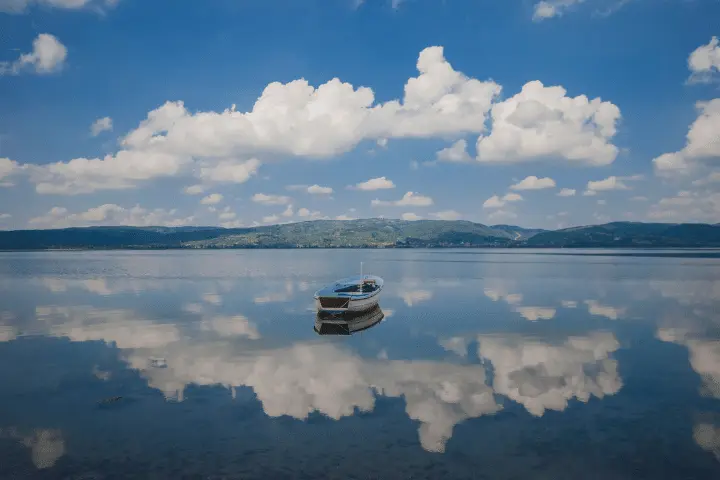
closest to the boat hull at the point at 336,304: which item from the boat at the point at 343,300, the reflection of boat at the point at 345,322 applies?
the boat at the point at 343,300

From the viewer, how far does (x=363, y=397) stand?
2419 cm

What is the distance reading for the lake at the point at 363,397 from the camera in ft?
55.6

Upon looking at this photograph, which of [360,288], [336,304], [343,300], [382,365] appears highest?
[360,288]

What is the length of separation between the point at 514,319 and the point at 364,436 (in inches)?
1315

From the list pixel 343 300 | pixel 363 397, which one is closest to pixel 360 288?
pixel 343 300

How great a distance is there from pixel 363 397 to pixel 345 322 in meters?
23.9

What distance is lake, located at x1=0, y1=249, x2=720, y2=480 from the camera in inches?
667

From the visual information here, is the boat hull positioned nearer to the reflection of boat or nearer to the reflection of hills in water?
the reflection of boat

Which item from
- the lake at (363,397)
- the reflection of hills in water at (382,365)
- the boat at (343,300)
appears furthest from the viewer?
the boat at (343,300)

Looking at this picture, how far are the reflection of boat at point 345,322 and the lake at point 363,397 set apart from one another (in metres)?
1.72

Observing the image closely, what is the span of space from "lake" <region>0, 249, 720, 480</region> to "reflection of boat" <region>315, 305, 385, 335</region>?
5.65ft

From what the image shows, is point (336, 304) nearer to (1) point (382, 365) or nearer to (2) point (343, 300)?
(2) point (343, 300)

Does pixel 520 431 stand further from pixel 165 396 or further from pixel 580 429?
pixel 165 396

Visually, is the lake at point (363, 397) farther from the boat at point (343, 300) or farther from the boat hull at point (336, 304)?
the boat at point (343, 300)
